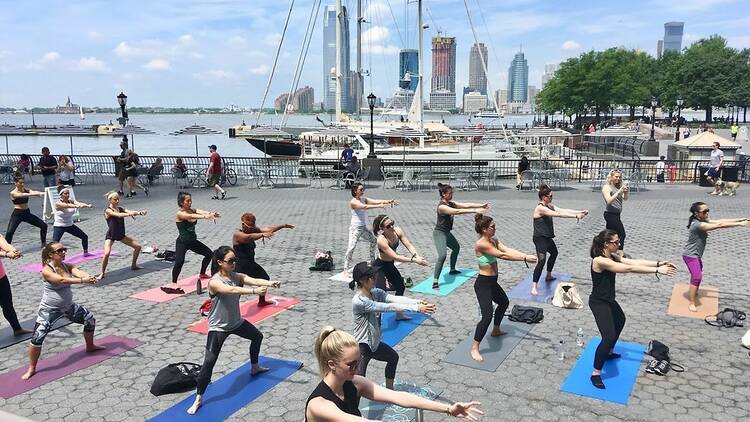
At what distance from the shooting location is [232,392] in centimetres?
633

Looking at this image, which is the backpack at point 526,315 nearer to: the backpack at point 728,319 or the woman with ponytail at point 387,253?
the woman with ponytail at point 387,253

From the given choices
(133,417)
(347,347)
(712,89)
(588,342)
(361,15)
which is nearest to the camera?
(347,347)

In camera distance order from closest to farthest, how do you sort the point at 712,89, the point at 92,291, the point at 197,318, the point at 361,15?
the point at 197,318 < the point at 92,291 < the point at 361,15 < the point at 712,89

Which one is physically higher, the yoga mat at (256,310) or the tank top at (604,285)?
the tank top at (604,285)

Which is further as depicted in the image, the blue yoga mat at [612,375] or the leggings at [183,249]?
the leggings at [183,249]

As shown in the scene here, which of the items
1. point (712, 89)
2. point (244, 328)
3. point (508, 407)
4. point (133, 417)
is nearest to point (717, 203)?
point (508, 407)

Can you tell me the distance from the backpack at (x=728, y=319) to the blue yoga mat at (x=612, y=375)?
1.67 metres

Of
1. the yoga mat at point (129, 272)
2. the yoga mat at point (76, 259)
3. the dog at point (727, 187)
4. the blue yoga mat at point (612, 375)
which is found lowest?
the blue yoga mat at point (612, 375)

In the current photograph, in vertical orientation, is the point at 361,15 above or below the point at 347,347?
above

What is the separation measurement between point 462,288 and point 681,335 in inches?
147

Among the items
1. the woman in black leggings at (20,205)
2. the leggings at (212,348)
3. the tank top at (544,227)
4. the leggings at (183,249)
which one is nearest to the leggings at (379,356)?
the leggings at (212,348)

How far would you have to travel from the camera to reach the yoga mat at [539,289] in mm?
9680

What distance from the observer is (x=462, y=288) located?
34.0 ft

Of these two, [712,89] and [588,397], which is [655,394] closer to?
[588,397]
